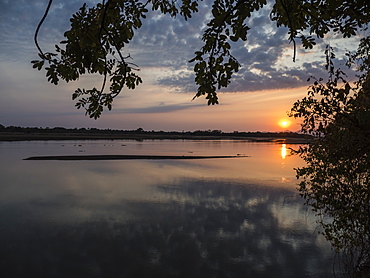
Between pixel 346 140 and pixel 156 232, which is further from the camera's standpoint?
pixel 156 232

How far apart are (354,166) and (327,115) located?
2.25 meters

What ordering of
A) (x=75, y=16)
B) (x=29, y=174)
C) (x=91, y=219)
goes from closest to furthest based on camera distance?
(x=75, y=16), (x=91, y=219), (x=29, y=174)

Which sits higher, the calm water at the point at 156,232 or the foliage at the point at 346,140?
the foliage at the point at 346,140

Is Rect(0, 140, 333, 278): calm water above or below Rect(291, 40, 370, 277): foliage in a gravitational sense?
below

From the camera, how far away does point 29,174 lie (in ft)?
103

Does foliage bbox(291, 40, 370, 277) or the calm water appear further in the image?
the calm water

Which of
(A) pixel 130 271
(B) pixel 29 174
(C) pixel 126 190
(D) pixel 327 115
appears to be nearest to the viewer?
(D) pixel 327 115

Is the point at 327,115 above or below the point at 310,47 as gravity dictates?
below

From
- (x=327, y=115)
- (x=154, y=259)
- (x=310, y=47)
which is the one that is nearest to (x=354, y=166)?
(x=327, y=115)

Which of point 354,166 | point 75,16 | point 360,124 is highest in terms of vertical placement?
point 75,16

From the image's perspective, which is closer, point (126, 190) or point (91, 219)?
point (91, 219)

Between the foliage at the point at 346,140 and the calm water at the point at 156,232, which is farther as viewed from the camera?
the calm water at the point at 156,232

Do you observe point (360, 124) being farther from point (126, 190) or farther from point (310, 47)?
point (126, 190)

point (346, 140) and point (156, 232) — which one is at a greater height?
point (346, 140)
